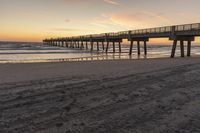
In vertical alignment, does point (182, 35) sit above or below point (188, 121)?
above

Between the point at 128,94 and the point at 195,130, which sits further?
the point at 128,94

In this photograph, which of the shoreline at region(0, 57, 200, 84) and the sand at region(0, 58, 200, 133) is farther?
the shoreline at region(0, 57, 200, 84)

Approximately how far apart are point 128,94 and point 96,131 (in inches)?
113

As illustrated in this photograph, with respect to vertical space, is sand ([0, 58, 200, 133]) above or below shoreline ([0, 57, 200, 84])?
below

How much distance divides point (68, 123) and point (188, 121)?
103 inches

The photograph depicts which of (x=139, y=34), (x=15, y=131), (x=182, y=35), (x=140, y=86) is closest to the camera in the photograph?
(x=15, y=131)

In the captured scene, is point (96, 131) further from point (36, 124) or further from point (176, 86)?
point (176, 86)

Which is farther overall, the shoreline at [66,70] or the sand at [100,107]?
the shoreline at [66,70]

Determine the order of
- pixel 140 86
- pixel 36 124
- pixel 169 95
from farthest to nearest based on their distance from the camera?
pixel 140 86, pixel 169 95, pixel 36 124

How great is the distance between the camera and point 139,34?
103 feet

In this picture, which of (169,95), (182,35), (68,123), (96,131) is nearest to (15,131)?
(68,123)

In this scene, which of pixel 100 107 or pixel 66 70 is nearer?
pixel 100 107

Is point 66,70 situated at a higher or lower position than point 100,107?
higher

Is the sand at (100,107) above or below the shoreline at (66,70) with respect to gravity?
below
